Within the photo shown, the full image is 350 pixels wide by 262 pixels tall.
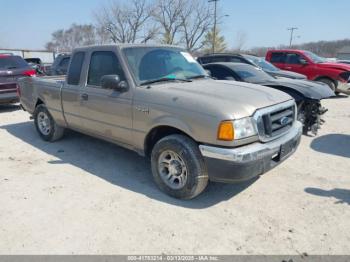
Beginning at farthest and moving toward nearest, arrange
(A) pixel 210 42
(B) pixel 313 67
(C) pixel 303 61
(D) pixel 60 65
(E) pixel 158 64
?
1. (A) pixel 210 42
2. (C) pixel 303 61
3. (B) pixel 313 67
4. (D) pixel 60 65
5. (E) pixel 158 64

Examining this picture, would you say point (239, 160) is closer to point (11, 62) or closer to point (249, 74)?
point (249, 74)

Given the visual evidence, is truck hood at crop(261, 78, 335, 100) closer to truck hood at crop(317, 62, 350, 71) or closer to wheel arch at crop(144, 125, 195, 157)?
wheel arch at crop(144, 125, 195, 157)

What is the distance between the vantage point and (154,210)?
3.46 m

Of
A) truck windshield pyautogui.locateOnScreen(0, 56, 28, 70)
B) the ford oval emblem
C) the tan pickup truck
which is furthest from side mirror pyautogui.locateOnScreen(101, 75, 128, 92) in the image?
truck windshield pyautogui.locateOnScreen(0, 56, 28, 70)

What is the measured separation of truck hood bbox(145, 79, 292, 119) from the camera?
3191 millimetres

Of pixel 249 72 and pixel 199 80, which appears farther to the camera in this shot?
pixel 249 72

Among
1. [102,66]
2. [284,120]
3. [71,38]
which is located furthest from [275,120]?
[71,38]

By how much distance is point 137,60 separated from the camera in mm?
4094

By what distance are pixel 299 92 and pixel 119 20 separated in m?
45.5

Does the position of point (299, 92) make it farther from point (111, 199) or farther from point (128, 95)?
point (111, 199)

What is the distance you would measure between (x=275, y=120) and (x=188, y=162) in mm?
1184

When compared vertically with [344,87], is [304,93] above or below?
above

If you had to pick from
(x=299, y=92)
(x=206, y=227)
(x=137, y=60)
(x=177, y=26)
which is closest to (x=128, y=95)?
(x=137, y=60)

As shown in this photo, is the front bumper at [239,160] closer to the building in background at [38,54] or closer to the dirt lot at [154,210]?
the dirt lot at [154,210]
